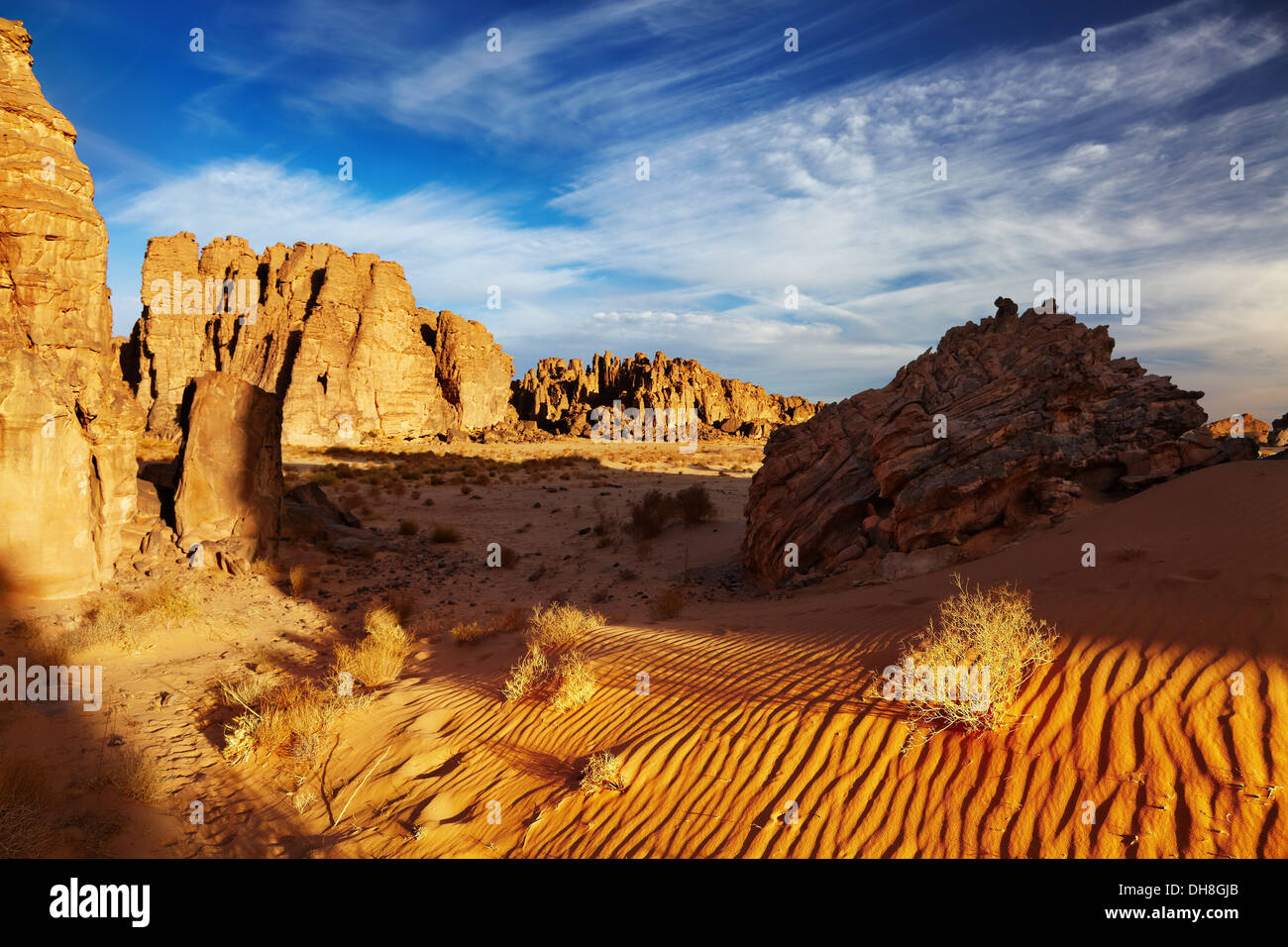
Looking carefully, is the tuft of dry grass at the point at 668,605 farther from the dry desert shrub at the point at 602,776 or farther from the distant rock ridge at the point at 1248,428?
the distant rock ridge at the point at 1248,428

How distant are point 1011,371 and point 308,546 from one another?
1531 centimetres

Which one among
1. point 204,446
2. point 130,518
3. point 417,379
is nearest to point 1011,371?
point 204,446

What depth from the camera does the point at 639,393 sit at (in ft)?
268

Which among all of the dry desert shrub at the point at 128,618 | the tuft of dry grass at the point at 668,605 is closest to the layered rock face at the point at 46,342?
the dry desert shrub at the point at 128,618

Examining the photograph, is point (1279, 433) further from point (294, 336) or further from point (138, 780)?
point (294, 336)

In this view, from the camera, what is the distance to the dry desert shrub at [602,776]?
4.77 m

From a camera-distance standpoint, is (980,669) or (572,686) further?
(572,686)

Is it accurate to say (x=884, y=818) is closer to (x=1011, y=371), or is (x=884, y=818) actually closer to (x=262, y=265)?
(x=1011, y=371)

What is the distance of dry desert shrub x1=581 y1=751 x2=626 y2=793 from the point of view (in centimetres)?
477

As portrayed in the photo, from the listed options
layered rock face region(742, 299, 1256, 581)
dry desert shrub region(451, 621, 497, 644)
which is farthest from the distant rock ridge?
dry desert shrub region(451, 621, 497, 644)

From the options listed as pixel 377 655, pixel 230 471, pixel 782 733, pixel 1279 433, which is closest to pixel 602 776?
pixel 782 733

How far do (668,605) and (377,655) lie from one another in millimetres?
4983

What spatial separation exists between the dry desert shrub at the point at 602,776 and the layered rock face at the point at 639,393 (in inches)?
2853

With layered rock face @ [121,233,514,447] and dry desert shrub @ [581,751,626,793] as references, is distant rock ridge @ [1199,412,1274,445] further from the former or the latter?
layered rock face @ [121,233,514,447]
